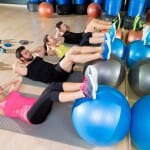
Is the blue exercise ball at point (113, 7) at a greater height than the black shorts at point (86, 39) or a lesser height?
greater

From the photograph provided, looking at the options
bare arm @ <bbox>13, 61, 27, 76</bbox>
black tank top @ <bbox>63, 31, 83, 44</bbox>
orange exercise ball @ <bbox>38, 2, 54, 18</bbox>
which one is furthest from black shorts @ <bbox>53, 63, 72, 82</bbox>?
orange exercise ball @ <bbox>38, 2, 54, 18</bbox>

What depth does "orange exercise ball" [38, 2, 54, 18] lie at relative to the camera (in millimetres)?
4742

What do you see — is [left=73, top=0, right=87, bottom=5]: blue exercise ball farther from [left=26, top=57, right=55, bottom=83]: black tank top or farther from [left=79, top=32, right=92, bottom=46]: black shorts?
[left=26, top=57, right=55, bottom=83]: black tank top

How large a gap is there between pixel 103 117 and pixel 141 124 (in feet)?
0.90

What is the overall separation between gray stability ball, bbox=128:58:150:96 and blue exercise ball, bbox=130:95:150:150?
1.39 ft

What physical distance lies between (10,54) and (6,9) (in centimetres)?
269

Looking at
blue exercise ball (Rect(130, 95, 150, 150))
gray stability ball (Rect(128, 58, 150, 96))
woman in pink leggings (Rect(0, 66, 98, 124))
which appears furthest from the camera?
gray stability ball (Rect(128, 58, 150, 96))

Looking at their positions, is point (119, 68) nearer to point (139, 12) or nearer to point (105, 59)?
point (105, 59)

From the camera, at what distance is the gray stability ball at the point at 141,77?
2.08 m

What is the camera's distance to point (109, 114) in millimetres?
1572

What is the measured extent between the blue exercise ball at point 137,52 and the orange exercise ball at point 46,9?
261cm

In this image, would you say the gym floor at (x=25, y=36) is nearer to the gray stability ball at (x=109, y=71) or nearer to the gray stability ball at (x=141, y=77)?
the gray stability ball at (x=141, y=77)

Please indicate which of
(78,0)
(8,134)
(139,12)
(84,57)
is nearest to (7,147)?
(8,134)

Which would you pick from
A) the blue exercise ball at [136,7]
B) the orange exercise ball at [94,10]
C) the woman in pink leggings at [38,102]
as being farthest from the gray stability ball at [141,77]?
the orange exercise ball at [94,10]
